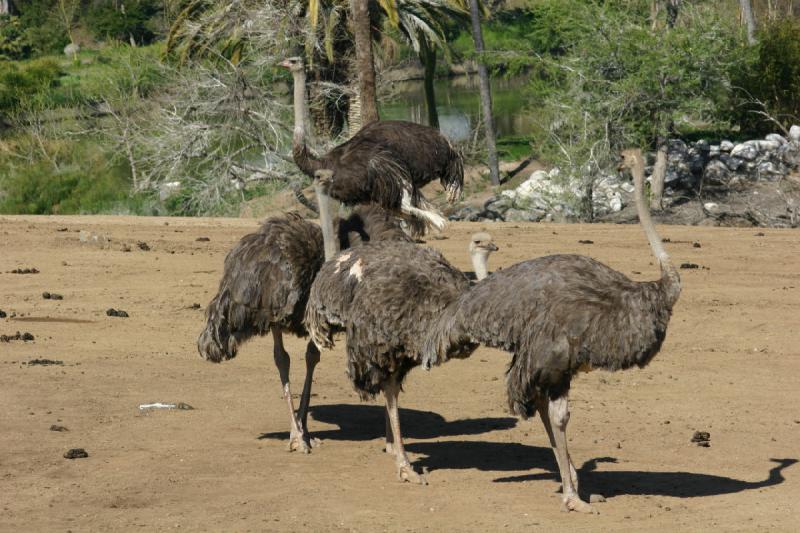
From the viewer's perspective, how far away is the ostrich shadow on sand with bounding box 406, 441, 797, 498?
290 inches

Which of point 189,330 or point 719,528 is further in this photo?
point 189,330

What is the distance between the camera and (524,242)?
53.0 feet

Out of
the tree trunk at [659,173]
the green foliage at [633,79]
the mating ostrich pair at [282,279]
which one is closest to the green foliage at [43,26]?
the green foliage at [633,79]

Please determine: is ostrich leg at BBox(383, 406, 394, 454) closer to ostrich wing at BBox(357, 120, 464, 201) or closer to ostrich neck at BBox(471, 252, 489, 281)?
ostrich neck at BBox(471, 252, 489, 281)

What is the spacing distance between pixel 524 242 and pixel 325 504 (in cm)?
952

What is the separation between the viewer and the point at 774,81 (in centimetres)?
2786

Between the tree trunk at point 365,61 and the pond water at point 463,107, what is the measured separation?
11.8 m

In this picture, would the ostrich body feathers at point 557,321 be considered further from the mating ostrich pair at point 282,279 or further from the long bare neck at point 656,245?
the mating ostrich pair at point 282,279

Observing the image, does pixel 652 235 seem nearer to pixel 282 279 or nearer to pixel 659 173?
pixel 282 279

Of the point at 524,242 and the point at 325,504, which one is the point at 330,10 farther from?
the point at 325,504

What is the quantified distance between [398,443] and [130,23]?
2025 inches

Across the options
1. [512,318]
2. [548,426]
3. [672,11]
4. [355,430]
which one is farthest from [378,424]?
[672,11]

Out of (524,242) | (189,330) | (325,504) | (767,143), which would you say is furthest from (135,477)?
(767,143)

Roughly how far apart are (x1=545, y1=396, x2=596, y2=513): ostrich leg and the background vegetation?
16.8 meters
